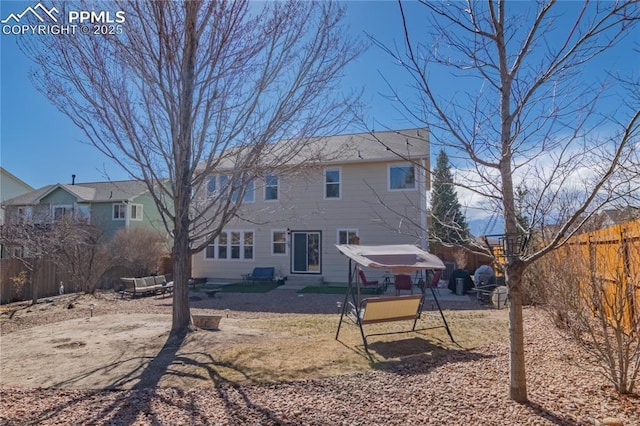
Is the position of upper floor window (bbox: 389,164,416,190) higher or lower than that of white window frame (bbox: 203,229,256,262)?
higher

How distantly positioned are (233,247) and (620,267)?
54.8 feet

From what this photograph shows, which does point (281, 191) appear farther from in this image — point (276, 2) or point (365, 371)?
point (365, 371)

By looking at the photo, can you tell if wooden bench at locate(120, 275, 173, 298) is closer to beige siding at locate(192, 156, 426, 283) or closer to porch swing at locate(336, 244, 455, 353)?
beige siding at locate(192, 156, 426, 283)

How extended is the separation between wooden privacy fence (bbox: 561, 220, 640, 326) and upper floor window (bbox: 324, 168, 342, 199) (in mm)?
12610

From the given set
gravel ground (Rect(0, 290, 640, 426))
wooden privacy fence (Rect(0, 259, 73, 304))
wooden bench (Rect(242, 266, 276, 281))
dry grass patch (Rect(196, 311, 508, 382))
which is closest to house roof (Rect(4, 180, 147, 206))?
wooden privacy fence (Rect(0, 259, 73, 304))

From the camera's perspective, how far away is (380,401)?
4086mm

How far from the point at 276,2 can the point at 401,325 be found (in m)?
7.06

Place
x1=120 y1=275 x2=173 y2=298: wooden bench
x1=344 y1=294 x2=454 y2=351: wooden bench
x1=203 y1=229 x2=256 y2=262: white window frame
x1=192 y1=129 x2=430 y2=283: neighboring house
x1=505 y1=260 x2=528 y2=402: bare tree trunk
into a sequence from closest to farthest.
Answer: x1=505 y1=260 x2=528 y2=402: bare tree trunk < x1=344 y1=294 x2=454 y2=351: wooden bench < x1=120 y1=275 x2=173 y2=298: wooden bench < x1=192 y1=129 x2=430 y2=283: neighboring house < x1=203 y1=229 x2=256 y2=262: white window frame

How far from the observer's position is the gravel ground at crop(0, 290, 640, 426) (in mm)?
3617

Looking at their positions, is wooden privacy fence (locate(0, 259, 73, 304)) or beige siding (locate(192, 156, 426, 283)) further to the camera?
beige siding (locate(192, 156, 426, 283))

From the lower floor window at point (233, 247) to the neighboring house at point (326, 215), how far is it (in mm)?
49

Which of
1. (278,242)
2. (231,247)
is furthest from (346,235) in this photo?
(231,247)

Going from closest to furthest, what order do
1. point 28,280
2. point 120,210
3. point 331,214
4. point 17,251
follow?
→ point 28,280, point 17,251, point 331,214, point 120,210

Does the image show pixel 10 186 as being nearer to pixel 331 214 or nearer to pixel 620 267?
pixel 331 214
